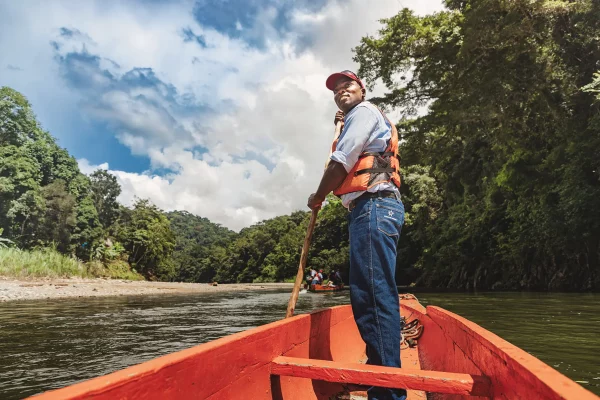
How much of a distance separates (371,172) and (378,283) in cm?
59

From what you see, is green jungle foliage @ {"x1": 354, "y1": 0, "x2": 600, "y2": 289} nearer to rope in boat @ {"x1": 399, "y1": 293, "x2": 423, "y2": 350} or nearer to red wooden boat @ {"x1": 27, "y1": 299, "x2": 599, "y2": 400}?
rope in boat @ {"x1": 399, "y1": 293, "x2": 423, "y2": 350}

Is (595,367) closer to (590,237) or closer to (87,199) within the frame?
(590,237)

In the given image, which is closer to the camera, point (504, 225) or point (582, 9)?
point (582, 9)

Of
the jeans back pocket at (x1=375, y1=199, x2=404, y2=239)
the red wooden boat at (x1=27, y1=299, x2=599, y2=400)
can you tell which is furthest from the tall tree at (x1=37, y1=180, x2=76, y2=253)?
the jeans back pocket at (x1=375, y1=199, x2=404, y2=239)

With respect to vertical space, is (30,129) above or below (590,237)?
above

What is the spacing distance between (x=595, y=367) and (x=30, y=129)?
48.3 metres

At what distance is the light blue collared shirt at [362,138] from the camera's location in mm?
2057

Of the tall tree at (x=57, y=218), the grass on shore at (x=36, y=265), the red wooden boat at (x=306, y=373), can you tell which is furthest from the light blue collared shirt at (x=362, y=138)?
the tall tree at (x=57, y=218)

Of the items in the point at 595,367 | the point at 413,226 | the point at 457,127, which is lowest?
the point at 595,367

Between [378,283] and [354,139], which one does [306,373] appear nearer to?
[378,283]

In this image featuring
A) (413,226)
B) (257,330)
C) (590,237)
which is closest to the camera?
(257,330)

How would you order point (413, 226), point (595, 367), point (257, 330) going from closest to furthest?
point (257, 330) < point (595, 367) < point (413, 226)

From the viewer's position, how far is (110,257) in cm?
4184

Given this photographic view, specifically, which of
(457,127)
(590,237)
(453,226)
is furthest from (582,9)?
(453,226)
